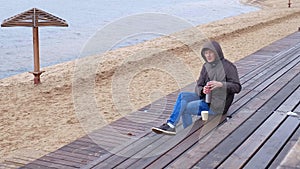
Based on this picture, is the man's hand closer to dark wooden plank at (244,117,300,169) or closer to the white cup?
the white cup

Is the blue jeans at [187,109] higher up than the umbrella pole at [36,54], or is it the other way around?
the blue jeans at [187,109]

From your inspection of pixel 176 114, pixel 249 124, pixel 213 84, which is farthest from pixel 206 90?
pixel 249 124

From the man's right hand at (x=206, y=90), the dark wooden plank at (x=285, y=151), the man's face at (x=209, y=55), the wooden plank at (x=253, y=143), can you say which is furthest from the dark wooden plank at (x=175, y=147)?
the dark wooden plank at (x=285, y=151)

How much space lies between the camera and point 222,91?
173 inches

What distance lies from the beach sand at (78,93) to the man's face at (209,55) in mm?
1788

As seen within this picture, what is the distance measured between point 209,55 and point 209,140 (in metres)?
0.81

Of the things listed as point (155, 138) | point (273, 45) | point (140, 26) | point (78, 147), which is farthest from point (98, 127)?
point (140, 26)

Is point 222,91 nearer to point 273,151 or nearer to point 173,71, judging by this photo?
point 273,151

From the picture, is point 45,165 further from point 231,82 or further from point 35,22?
point 35,22

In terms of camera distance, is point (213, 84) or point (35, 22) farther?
point (35, 22)

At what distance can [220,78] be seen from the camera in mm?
4398

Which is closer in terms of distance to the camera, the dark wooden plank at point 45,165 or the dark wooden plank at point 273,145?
the dark wooden plank at point 273,145

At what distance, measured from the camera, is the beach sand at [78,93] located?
556cm

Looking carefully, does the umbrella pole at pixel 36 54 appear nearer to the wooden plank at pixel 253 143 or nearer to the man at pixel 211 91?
the man at pixel 211 91
